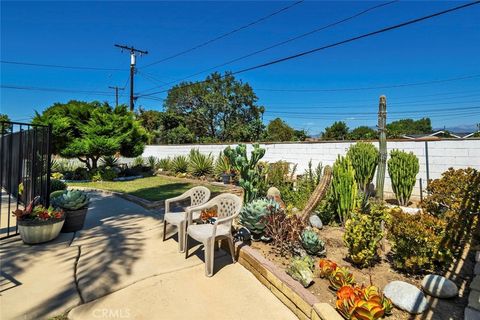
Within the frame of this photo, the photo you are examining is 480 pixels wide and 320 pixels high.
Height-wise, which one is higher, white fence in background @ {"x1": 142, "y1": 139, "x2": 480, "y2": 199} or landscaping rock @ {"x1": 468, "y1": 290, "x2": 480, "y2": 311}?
white fence in background @ {"x1": 142, "y1": 139, "x2": 480, "y2": 199}

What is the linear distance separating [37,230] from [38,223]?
0.11m

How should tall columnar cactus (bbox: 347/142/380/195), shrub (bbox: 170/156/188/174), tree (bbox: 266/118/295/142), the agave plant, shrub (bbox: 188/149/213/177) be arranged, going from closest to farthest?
the agave plant < tall columnar cactus (bbox: 347/142/380/195) < shrub (bbox: 188/149/213/177) < shrub (bbox: 170/156/188/174) < tree (bbox: 266/118/295/142)

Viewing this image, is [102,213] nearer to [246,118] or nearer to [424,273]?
[424,273]

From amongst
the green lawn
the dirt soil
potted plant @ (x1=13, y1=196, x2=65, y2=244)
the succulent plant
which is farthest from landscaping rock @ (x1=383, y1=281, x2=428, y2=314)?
the green lawn

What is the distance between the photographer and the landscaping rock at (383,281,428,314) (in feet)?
7.98

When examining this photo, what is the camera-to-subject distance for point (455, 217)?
3.76 meters

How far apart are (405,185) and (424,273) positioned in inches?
159

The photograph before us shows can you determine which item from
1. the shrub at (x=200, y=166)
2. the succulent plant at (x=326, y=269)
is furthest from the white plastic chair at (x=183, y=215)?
the shrub at (x=200, y=166)

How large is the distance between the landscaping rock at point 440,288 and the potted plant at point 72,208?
517 centimetres

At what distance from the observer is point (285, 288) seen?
2.81 m

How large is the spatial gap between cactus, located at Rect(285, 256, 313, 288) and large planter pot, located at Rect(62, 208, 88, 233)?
383 centimetres

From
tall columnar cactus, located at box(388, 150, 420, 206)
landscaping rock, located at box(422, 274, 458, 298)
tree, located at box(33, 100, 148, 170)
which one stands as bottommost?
landscaping rock, located at box(422, 274, 458, 298)

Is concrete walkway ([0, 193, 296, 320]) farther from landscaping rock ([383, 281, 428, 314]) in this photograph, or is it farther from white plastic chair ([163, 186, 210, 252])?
landscaping rock ([383, 281, 428, 314])

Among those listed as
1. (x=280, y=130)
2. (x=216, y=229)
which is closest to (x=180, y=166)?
(x=216, y=229)
